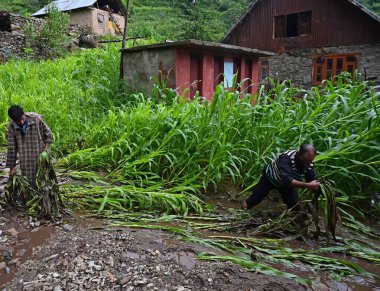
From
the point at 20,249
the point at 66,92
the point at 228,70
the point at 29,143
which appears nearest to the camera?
the point at 20,249

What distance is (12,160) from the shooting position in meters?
3.38

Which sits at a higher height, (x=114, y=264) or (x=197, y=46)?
(x=197, y=46)

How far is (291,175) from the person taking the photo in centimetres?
321

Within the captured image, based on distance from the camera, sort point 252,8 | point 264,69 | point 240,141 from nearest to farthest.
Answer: point 240,141 < point 252,8 < point 264,69

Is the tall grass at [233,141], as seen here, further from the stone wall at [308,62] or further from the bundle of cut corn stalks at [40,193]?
the stone wall at [308,62]

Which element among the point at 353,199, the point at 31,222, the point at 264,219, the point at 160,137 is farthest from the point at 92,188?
the point at 353,199

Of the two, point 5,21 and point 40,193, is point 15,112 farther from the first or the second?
point 5,21

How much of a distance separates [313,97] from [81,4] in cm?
2104

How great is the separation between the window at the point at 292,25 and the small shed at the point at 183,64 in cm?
800

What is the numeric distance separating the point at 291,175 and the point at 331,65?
12275mm

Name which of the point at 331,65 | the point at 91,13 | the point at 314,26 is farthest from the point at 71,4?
the point at 331,65

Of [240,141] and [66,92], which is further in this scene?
[66,92]

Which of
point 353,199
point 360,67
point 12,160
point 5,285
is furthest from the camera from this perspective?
point 360,67

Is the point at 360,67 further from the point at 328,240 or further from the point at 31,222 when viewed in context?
the point at 31,222
